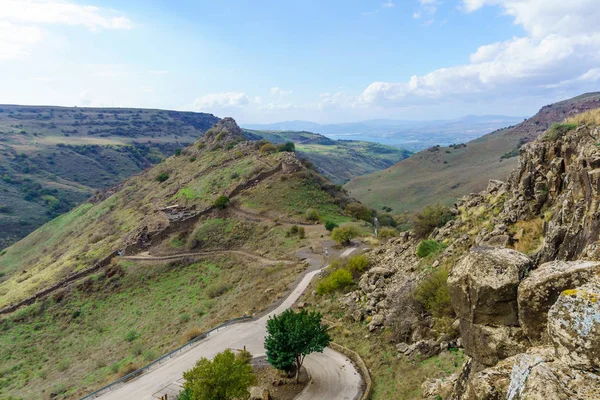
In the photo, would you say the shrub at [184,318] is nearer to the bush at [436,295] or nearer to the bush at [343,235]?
the bush at [343,235]

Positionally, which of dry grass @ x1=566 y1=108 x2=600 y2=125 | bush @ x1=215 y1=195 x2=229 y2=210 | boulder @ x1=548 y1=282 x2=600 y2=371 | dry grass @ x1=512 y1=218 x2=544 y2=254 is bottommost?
bush @ x1=215 y1=195 x2=229 y2=210

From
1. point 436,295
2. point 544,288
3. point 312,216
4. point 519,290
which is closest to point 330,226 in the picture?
point 312,216

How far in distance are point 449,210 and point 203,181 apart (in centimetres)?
4550

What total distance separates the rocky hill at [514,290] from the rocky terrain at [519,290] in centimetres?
2

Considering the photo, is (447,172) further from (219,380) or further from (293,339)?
(219,380)

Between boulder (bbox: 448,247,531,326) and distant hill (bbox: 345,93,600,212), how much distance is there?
70.9 metres

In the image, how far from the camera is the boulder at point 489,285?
677 cm

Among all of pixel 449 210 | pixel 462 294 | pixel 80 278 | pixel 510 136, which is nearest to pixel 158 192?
pixel 80 278

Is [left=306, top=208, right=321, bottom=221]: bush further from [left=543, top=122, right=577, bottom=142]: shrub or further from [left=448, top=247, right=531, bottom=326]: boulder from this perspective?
[left=448, top=247, right=531, bottom=326]: boulder

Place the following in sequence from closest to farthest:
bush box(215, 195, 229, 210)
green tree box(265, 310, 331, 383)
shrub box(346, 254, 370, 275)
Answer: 1. green tree box(265, 310, 331, 383)
2. shrub box(346, 254, 370, 275)
3. bush box(215, 195, 229, 210)

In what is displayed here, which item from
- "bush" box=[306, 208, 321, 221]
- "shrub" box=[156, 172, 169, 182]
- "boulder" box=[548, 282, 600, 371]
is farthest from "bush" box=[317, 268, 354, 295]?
"shrub" box=[156, 172, 169, 182]

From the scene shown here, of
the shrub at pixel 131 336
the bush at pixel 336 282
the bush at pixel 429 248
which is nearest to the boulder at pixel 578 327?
the bush at pixel 429 248

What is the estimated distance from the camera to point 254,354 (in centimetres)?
2205

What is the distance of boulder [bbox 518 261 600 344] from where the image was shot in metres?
5.50
